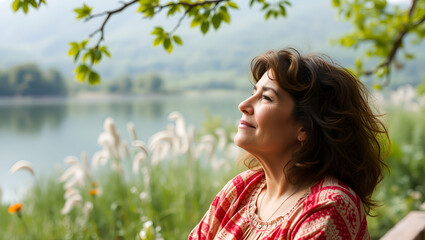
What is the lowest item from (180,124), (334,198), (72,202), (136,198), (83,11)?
(136,198)

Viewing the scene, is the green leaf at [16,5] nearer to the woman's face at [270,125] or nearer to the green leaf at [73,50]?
the green leaf at [73,50]

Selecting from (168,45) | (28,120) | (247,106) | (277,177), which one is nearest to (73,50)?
(168,45)

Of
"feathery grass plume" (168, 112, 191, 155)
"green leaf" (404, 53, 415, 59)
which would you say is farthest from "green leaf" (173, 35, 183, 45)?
"green leaf" (404, 53, 415, 59)

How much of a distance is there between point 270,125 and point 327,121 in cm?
14

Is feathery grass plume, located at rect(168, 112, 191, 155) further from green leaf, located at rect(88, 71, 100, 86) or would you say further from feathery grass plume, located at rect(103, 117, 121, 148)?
green leaf, located at rect(88, 71, 100, 86)

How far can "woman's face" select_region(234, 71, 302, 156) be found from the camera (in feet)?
3.32

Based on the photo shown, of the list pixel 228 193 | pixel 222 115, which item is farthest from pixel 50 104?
pixel 228 193

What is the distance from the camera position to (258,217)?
1065mm

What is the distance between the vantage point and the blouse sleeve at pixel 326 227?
83 cm

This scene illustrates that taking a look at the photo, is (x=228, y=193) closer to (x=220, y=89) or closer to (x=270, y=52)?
(x=270, y=52)

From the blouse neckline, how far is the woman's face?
0.14 metres

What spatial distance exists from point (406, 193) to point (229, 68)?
41.9 ft

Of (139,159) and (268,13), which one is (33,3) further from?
(139,159)

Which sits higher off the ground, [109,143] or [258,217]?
[109,143]
